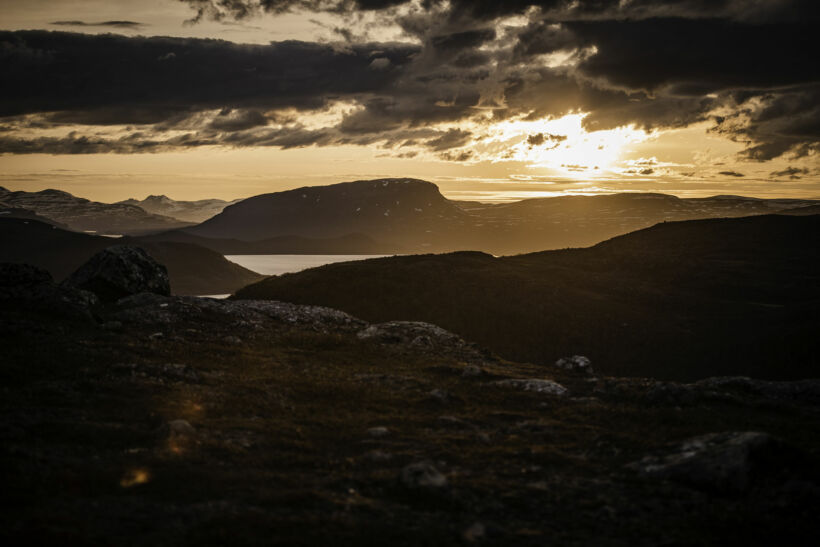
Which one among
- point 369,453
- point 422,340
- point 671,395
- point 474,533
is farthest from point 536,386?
point 474,533

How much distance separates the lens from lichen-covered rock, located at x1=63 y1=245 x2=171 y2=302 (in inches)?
2034

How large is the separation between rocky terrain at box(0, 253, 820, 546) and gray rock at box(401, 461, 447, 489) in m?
0.05

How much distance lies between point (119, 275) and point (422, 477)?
155 feet

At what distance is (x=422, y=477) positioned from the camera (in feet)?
52.3

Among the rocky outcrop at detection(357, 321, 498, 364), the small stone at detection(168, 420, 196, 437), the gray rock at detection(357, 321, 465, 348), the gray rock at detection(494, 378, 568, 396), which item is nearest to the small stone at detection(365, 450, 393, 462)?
the small stone at detection(168, 420, 196, 437)

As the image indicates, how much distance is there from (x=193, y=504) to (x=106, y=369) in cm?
1617

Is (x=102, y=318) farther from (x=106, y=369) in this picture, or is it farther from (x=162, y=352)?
(x=106, y=369)

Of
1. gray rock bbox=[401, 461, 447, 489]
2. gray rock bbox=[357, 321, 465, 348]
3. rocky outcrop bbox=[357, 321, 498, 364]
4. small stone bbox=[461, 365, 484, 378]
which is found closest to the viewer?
gray rock bbox=[401, 461, 447, 489]

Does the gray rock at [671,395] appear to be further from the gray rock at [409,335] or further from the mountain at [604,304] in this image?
the mountain at [604,304]

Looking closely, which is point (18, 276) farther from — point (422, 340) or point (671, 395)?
point (671, 395)

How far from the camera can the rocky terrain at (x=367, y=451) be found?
44.4 ft

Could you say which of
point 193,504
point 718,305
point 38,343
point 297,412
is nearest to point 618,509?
point 193,504

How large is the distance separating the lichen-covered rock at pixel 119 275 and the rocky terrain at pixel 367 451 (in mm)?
13703

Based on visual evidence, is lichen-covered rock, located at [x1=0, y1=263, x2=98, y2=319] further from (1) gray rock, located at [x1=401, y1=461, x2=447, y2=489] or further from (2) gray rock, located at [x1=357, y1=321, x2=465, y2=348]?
(1) gray rock, located at [x1=401, y1=461, x2=447, y2=489]
